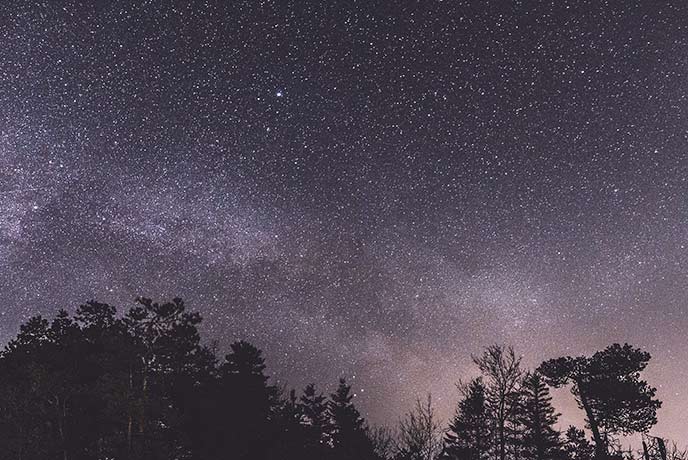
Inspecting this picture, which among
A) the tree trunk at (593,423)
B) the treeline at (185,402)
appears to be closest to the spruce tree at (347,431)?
the treeline at (185,402)

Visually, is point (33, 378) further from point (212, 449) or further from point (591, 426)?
point (591, 426)

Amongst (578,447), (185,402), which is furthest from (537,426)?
(185,402)

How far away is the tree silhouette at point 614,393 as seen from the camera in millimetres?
34312

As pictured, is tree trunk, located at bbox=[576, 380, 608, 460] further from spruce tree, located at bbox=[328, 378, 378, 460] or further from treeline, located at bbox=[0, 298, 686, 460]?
spruce tree, located at bbox=[328, 378, 378, 460]

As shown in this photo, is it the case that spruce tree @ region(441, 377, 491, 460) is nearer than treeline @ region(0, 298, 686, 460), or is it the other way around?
treeline @ region(0, 298, 686, 460)

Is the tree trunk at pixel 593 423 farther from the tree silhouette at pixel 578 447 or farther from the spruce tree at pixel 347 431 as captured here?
the spruce tree at pixel 347 431

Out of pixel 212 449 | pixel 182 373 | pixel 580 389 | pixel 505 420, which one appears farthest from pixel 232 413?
pixel 580 389

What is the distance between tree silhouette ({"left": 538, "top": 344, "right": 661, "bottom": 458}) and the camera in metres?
34.3

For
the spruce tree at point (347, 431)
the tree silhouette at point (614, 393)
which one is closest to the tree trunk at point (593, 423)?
the tree silhouette at point (614, 393)

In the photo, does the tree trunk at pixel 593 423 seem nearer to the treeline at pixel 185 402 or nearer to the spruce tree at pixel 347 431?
the treeline at pixel 185 402

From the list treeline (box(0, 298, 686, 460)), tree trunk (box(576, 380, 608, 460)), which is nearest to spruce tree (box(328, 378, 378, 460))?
treeline (box(0, 298, 686, 460))

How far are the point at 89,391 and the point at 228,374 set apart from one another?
8.26 metres

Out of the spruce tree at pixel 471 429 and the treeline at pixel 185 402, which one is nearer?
the treeline at pixel 185 402

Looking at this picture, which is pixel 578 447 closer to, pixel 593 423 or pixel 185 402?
pixel 593 423
